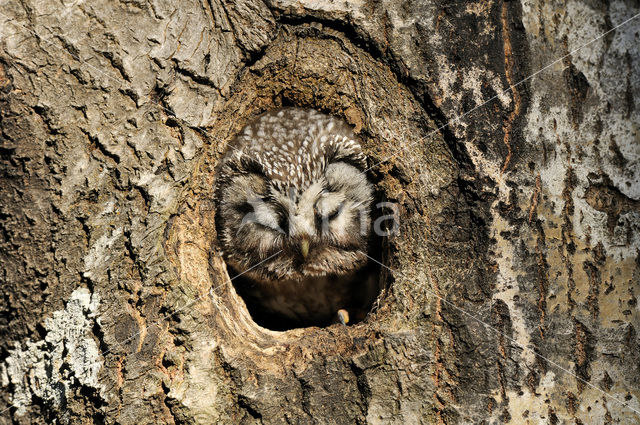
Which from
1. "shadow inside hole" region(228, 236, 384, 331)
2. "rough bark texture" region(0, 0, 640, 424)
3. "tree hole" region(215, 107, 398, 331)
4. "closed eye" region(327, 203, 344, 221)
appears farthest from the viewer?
"shadow inside hole" region(228, 236, 384, 331)

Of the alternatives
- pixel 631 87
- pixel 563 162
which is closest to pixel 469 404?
pixel 563 162

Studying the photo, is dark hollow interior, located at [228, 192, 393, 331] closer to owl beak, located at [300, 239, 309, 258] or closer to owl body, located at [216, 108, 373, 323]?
owl body, located at [216, 108, 373, 323]

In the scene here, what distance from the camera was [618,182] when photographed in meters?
1.77

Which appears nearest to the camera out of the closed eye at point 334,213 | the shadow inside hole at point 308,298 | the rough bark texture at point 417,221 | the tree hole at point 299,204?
the rough bark texture at point 417,221

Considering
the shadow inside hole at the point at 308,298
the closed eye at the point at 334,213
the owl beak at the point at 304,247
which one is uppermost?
the closed eye at the point at 334,213

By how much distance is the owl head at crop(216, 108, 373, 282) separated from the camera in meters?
2.22

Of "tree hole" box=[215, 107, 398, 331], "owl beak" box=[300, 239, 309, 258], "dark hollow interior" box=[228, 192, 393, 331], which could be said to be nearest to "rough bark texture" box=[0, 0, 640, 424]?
"tree hole" box=[215, 107, 398, 331]

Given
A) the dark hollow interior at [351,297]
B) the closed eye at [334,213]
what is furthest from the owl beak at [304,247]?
the dark hollow interior at [351,297]

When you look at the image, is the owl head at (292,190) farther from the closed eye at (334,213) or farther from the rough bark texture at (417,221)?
the rough bark texture at (417,221)

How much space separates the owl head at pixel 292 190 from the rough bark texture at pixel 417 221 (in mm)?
378

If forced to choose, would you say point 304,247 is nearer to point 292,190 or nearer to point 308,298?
point 292,190

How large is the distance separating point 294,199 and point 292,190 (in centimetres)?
5

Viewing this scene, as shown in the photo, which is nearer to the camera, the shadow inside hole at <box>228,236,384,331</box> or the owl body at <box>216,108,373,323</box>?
→ the owl body at <box>216,108,373,323</box>

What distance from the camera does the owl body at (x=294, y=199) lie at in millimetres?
2225
